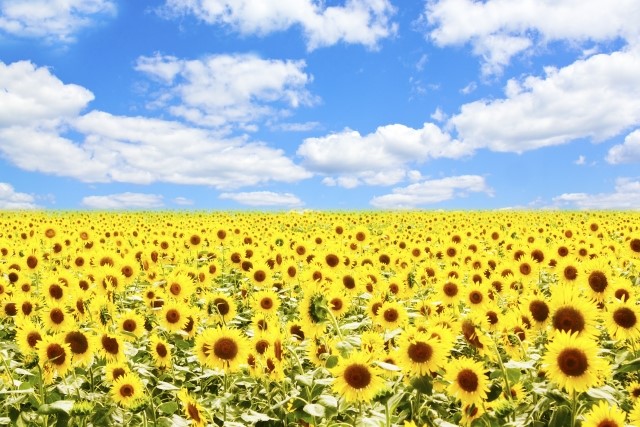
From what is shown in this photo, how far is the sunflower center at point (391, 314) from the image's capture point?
6309 mm

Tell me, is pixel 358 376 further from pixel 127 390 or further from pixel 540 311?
pixel 540 311

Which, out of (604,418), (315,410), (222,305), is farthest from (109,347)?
(604,418)

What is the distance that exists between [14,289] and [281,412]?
20.4 ft

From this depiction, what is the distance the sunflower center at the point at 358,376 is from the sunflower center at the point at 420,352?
0.35 m

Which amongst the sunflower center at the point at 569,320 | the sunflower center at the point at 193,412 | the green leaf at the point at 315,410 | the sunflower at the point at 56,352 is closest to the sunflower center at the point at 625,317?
the sunflower center at the point at 569,320

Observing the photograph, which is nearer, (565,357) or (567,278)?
(565,357)

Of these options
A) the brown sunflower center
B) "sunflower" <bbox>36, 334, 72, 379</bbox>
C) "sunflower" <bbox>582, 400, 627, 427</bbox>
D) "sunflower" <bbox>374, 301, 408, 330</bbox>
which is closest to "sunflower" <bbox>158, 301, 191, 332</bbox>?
"sunflower" <bbox>36, 334, 72, 379</bbox>

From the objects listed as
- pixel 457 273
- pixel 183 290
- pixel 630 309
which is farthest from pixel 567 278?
pixel 183 290

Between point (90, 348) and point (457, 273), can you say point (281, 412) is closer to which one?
point (90, 348)

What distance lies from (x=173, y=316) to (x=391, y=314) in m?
2.55

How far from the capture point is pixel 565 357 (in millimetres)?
3752

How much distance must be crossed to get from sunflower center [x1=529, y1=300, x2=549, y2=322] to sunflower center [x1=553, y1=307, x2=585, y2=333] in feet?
2.60

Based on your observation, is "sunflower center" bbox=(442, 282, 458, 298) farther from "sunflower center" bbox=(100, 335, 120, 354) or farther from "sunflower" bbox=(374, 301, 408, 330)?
"sunflower center" bbox=(100, 335, 120, 354)

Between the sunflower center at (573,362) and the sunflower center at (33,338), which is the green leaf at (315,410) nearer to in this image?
the sunflower center at (573,362)
